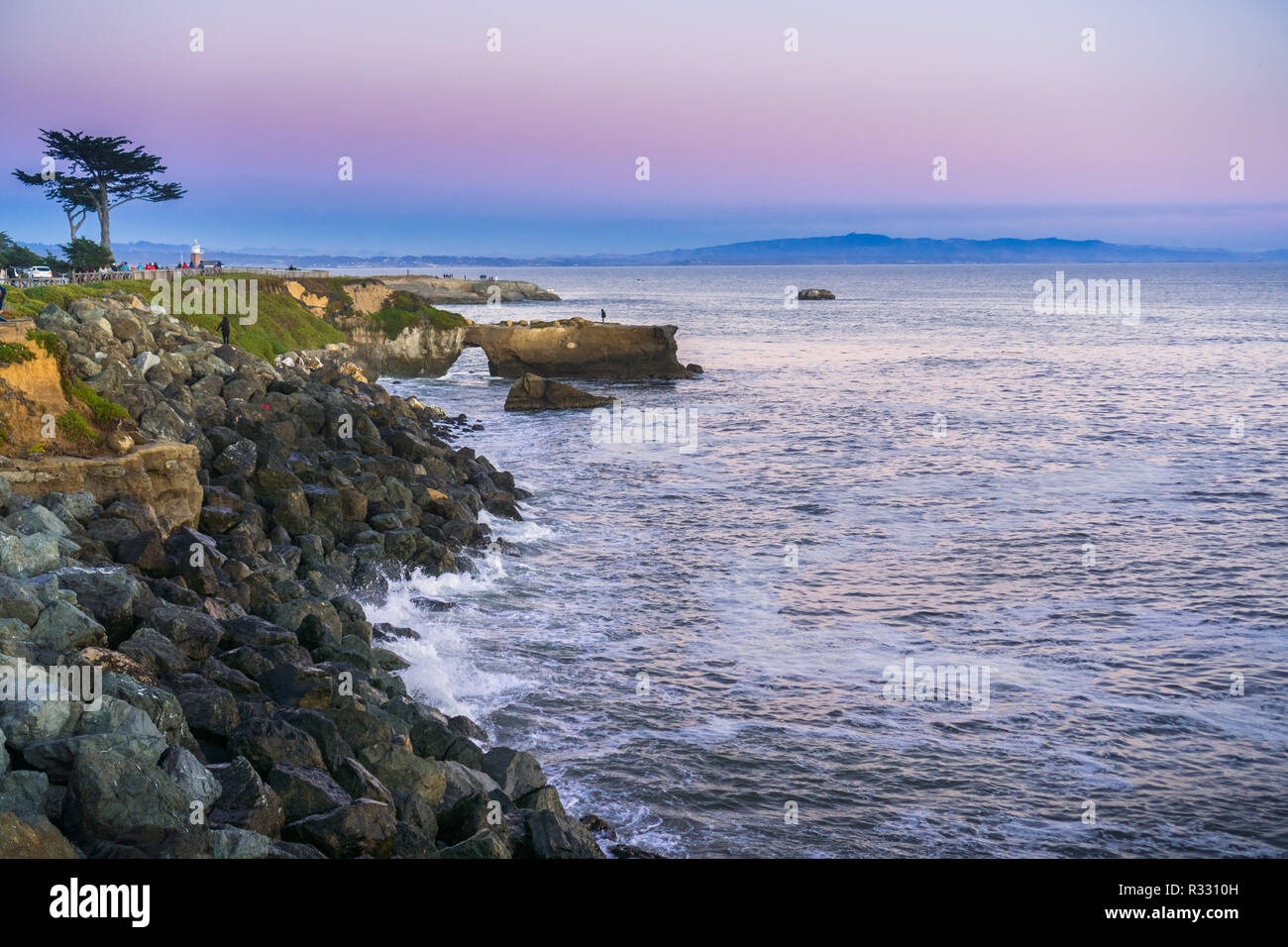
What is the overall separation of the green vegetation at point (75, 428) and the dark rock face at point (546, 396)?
37.5 metres

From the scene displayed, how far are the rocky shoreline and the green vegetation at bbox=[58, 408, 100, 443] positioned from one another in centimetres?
96

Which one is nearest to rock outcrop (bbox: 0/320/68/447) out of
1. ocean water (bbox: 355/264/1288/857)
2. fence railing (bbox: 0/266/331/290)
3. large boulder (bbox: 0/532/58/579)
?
large boulder (bbox: 0/532/58/579)

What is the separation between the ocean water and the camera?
14906 millimetres

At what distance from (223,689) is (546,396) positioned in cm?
4662

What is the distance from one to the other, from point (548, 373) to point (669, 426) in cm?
2226

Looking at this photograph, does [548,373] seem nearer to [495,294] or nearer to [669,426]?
[669,426]

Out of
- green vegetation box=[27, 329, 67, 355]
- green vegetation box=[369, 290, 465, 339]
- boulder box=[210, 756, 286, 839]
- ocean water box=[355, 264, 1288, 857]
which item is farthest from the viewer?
green vegetation box=[369, 290, 465, 339]

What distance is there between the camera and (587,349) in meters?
70.3

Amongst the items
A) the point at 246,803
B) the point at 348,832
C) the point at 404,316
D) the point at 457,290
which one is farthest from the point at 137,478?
the point at 457,290

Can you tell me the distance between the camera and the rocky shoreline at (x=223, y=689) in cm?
999

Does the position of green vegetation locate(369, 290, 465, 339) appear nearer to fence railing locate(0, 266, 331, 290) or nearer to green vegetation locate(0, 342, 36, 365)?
fence railing locate(0, 266, 331, 290)

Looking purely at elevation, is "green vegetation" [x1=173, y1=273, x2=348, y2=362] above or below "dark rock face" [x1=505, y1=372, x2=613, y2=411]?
above

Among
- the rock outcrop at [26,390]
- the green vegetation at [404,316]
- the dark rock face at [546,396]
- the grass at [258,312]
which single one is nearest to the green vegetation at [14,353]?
the rock outcrop at [26,390]

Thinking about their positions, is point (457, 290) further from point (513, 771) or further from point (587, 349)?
point (513, 771)
